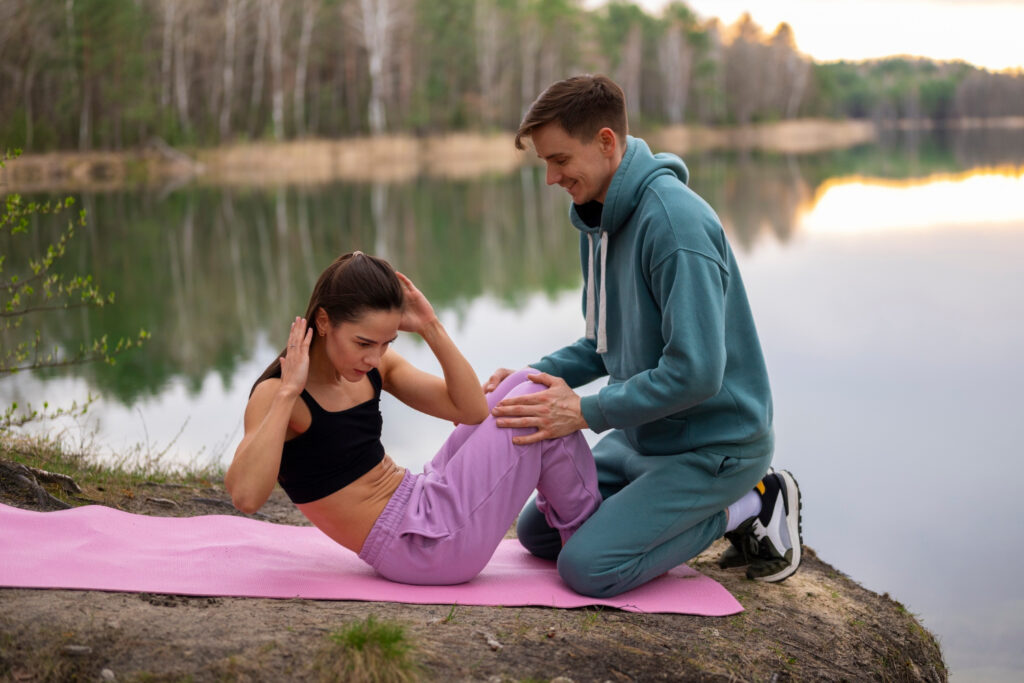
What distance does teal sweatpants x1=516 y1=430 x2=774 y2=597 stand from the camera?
10.7 feet

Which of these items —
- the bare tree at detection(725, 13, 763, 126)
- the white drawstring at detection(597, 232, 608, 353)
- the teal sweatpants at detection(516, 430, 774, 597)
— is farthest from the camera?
the bare tree at detection(725, 13, 763, 126)

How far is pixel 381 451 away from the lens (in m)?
3.28

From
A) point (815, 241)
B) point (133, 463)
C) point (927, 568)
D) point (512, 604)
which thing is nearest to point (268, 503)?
point (133, 463)

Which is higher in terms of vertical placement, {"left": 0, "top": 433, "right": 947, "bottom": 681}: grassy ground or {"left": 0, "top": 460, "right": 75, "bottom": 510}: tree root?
{"left": 0, "top": 460, "right": 75, "bottom": 510}: tree root

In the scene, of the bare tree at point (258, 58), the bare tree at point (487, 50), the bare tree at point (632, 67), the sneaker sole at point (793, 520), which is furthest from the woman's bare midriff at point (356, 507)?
the bare tree at point (632, 67)

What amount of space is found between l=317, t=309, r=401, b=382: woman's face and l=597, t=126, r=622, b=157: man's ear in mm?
897

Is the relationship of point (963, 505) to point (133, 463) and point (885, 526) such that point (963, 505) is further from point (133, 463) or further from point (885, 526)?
point (133, 463)

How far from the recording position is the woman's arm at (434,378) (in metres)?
3.21

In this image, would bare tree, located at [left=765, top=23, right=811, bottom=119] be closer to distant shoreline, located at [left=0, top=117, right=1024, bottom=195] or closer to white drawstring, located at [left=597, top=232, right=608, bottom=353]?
distant shoreline, located at [left=0, top=117, right=1024, bottom=195]

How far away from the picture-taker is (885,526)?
5184 mm

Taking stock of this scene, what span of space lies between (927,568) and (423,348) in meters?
4.93

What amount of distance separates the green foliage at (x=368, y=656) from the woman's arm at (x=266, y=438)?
478mm

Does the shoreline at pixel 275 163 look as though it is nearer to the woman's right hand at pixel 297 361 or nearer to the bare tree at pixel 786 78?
the woman's right hand at pixel 297 361

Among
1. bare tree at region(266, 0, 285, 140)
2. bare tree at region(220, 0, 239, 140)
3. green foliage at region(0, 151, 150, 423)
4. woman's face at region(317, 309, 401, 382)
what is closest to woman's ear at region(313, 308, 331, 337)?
woman's face at region(317, 309, 401, 382)
